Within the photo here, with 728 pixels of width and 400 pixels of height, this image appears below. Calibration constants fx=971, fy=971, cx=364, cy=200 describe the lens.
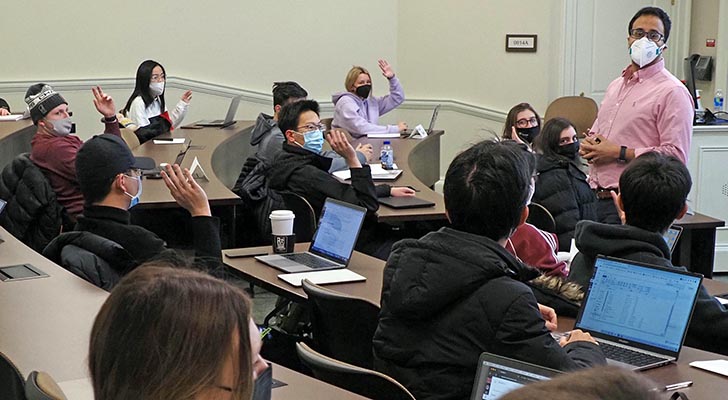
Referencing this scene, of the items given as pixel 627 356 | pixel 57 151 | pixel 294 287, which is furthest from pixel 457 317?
pixel 57 151

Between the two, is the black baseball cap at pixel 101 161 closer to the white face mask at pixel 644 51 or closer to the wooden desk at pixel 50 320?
the wooden desk at pixel 50 320

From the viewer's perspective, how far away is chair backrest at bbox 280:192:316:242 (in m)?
5.01

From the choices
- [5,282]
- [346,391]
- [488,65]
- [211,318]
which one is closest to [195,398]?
[211,318]

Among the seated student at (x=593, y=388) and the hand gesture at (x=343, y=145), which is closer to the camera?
the seated student at (x=593, y=388)

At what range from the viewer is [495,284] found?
2.39 meters

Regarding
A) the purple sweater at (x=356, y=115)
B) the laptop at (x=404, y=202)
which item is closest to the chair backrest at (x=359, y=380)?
the laptop at (x=404, y=202)

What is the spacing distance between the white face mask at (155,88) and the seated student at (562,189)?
384 centimetres

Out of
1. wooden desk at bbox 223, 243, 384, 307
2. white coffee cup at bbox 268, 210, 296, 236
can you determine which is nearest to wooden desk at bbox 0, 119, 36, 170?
white coffee cup at bbox 268, 210, 296, 236

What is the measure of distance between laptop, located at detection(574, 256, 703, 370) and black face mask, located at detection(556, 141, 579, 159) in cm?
252

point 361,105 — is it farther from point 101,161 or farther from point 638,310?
point 638,310

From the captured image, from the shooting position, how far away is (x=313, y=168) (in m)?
Result: 5.11

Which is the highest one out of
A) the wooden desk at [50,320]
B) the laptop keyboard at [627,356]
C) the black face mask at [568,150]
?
the black face mask at [568,150]

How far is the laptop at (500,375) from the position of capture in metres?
1.96

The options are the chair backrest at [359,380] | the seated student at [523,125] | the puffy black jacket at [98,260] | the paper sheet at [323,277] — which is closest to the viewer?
the chair backrest at [359,380]
